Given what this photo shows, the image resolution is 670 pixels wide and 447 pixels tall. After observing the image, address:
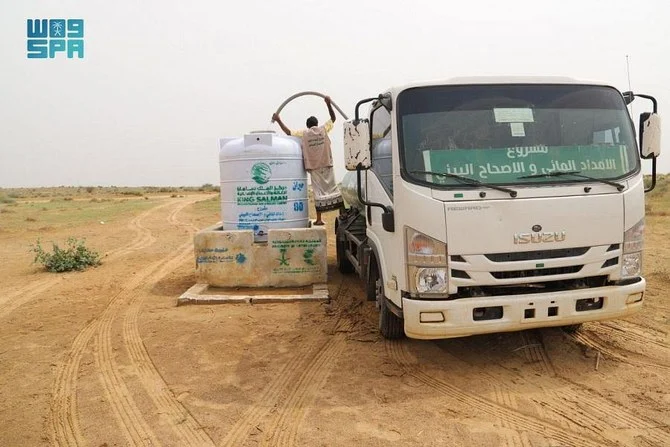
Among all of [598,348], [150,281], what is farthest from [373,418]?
[150,281]

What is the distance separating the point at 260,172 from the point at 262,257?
1.26 m

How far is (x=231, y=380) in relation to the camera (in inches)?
179

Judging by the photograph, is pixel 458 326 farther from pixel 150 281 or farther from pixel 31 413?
pixel 150 281

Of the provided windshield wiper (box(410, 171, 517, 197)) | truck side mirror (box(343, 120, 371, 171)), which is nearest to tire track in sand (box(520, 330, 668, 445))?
windshield wiper (box(410, 171, 517, 197))

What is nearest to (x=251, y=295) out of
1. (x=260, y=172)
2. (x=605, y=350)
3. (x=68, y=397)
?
(x=260, y=172)

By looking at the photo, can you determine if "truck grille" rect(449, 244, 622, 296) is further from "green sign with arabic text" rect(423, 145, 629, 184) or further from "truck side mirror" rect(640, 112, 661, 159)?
"truck side mirror" rect(640, 112, 661, 159)

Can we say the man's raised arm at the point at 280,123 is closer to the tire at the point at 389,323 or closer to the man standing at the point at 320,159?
the man standing at the point at 320,159

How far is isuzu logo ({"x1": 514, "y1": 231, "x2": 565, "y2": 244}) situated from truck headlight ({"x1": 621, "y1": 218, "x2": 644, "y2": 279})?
0.66 metres

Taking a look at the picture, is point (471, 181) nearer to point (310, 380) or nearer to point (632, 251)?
point (632, 251)

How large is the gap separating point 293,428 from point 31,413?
2120 millimetres

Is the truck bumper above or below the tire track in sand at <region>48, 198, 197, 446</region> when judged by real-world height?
above

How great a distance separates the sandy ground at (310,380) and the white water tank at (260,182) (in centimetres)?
146

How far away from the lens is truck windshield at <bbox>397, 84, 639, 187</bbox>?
169 inches

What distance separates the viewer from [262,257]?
24.7 feet
